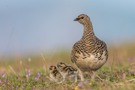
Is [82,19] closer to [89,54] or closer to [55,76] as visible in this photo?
[89,54]

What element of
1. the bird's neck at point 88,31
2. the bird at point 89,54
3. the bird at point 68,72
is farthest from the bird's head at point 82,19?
the bird at point 68,72

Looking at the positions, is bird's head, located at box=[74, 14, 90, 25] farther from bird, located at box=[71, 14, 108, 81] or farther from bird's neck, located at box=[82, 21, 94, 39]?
bird, located at box=[71, 14, 108, 81]

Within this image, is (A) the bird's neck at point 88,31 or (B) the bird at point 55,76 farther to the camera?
(A) the bird's neck at point 88,31

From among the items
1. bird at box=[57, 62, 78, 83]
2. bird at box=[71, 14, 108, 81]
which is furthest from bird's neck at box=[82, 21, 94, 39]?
bird at box=[57, 62, 78, 83]

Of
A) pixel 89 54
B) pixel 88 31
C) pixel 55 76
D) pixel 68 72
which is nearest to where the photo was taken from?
pixel 89 54

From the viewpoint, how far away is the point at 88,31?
10266mm

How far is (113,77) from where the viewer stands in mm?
9859

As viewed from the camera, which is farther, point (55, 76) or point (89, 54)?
point (55, 76)

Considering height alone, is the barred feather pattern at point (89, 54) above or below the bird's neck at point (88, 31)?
below

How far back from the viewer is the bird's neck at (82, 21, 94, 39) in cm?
1012

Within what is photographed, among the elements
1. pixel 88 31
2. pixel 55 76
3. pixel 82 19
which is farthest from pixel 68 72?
pixel 82 19

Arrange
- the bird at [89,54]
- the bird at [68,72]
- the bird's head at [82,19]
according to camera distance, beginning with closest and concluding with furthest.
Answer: the bird at [89,54] < the bird at [68,72] < the bird's head at [82,19]

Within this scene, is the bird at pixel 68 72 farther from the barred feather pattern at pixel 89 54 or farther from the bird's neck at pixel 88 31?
the bird's neck at pixel 88 31

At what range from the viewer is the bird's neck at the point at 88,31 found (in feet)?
33.2
